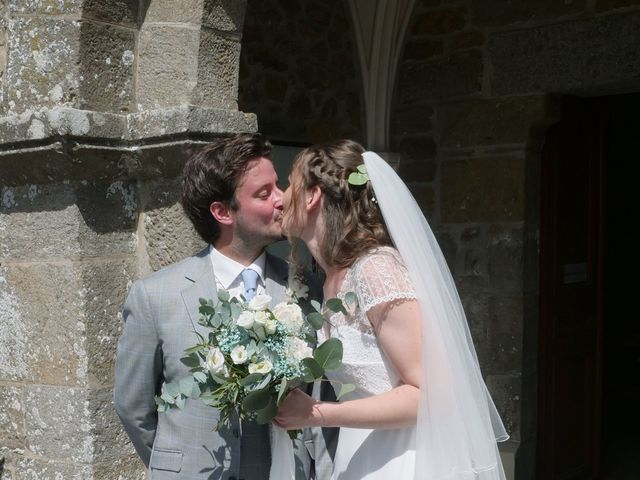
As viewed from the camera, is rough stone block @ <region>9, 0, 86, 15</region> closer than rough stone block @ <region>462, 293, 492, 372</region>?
Yes

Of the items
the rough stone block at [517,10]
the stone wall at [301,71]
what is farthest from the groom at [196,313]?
the rough stone block at [517,10]

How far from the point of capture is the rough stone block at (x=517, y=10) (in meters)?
4.77

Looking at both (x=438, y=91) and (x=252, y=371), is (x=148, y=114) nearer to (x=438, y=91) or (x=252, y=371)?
(x=252, y=371)

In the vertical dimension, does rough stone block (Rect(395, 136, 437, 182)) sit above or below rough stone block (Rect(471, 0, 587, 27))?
below

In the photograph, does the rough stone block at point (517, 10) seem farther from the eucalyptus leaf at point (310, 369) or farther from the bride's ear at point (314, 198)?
the eucalyptus leaf at point (310, 369)

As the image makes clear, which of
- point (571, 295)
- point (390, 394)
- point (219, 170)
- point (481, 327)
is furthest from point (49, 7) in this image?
point (571, 295)

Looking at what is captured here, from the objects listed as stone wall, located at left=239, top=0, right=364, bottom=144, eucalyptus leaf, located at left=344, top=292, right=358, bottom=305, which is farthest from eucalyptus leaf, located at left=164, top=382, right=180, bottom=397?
stone wall, located at left=239, top=0, right=364, bottom=144

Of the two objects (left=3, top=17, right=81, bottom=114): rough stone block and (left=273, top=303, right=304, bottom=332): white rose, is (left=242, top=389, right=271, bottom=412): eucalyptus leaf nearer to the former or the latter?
(left=273, top=303, right=304, bottom=332): white rose

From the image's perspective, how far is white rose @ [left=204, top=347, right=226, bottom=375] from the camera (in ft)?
6.54

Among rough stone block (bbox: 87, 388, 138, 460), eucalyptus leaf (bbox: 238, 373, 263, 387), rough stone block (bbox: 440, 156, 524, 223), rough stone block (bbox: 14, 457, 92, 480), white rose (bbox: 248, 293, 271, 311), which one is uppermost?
rough stone block (bbox: 440, 156, 524, 223)

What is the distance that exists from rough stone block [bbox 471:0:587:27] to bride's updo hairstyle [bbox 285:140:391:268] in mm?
2994

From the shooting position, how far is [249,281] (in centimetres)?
243

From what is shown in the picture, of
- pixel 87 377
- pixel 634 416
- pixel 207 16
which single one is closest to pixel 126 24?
pixel 207 16

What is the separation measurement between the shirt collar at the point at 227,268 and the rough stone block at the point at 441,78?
308 centimetres
